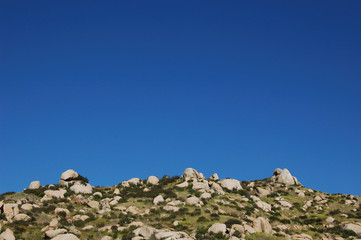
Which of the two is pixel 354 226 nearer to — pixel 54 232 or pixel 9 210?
pixel 54 232

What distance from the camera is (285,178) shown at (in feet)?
290

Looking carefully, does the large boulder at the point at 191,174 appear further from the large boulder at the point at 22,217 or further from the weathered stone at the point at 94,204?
the large boulder at the point at 22,217

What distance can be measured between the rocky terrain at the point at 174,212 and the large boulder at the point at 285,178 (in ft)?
29.9

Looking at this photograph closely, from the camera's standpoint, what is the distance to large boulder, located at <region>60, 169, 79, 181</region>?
68575 mm

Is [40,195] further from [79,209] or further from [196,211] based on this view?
[196,211]

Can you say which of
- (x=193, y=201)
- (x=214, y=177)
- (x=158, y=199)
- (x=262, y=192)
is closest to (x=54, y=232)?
(x=158, y=199)

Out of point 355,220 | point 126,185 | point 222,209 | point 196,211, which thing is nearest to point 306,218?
point 355,220

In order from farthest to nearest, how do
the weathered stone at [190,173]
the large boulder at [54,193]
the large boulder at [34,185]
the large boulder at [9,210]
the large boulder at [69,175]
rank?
the weathered stone at [190,173] → the large boulder at [69,175] → the large boulder at [34,185] → the large boulder at [54,193] → the large boulder at [9,210]

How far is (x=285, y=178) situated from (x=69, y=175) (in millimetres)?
58903

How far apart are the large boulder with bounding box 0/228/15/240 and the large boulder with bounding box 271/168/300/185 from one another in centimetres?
7121

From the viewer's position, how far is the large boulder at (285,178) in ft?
287

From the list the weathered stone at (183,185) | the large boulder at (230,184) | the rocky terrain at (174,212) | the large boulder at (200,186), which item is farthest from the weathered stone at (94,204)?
the large boulder at (230,184)

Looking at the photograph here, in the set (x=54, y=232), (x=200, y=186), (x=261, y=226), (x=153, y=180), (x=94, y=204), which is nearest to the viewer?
(x=54, y=232)

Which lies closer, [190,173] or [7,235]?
[7,235]
